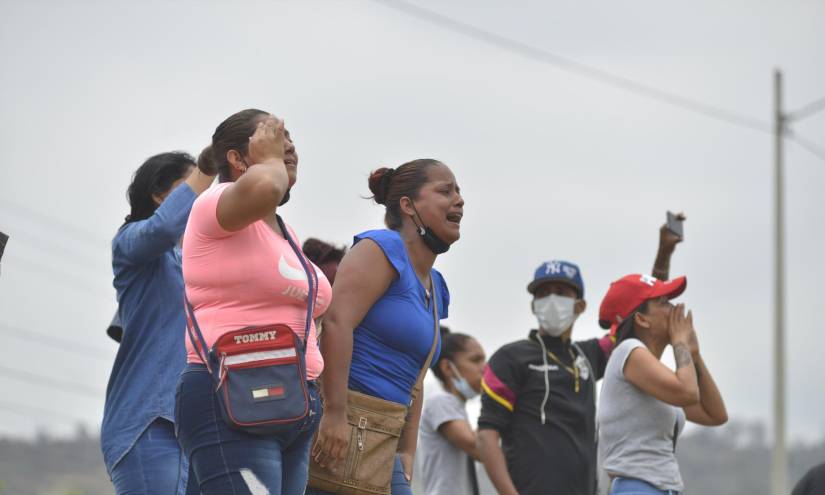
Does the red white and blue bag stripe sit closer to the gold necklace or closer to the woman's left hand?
the woman's left hand

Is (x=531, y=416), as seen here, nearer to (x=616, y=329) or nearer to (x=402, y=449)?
(x=616, y=329)

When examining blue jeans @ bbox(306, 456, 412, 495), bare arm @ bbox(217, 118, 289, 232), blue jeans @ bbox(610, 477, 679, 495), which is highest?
bare arm @ bbox(217, 118, 289, 232)

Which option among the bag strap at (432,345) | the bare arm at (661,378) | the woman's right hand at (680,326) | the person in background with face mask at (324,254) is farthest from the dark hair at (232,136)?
the woman's right hand at (680,326)

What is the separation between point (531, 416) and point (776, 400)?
16683 millimetres

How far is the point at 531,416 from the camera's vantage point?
7566mm

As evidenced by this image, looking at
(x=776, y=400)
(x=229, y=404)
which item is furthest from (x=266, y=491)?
(x=776, y=400)

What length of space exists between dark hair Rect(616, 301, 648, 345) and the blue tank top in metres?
1.98

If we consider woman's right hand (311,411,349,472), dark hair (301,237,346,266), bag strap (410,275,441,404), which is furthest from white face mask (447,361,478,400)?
woman's right hand (311,411,349,472)

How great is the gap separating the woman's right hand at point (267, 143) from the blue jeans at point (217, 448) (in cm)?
72

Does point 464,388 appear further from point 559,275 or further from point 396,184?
point 396,184

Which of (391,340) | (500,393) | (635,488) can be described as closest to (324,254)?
(391,340)

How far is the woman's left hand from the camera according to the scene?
5789 millimetres

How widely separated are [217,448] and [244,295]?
Result: 0.50m

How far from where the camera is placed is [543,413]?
7.52 m
